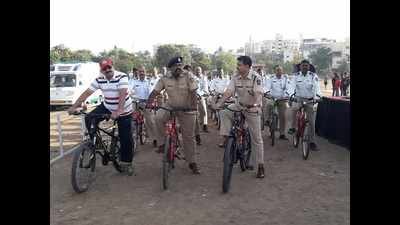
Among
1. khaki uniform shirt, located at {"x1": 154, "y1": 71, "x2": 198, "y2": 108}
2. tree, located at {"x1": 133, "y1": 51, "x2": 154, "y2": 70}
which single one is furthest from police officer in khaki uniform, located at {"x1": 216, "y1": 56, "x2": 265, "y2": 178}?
tree, located at {"x1": 133, "y1": 51, "x2": 154, "y2": 70}

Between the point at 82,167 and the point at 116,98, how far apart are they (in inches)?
48.6

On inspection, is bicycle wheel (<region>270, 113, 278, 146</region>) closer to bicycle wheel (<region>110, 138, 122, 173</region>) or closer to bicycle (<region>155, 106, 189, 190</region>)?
bicycle (<region>155, 106, 189, 190</region>)

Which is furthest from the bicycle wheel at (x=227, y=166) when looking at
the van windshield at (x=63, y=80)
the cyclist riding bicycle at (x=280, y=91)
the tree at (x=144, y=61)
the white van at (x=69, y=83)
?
the tree at (x=144, y=61)

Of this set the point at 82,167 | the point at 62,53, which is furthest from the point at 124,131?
the point at 62,53

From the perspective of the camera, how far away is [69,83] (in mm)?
25469

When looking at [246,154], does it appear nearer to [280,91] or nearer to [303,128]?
[303,128]

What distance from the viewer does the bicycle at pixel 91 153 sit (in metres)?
6.35

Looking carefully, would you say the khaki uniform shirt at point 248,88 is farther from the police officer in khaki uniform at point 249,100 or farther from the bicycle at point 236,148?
the bicycle at point 236,148

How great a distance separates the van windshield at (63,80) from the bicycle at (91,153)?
752 inches

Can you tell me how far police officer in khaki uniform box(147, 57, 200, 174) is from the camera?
7.20 m
